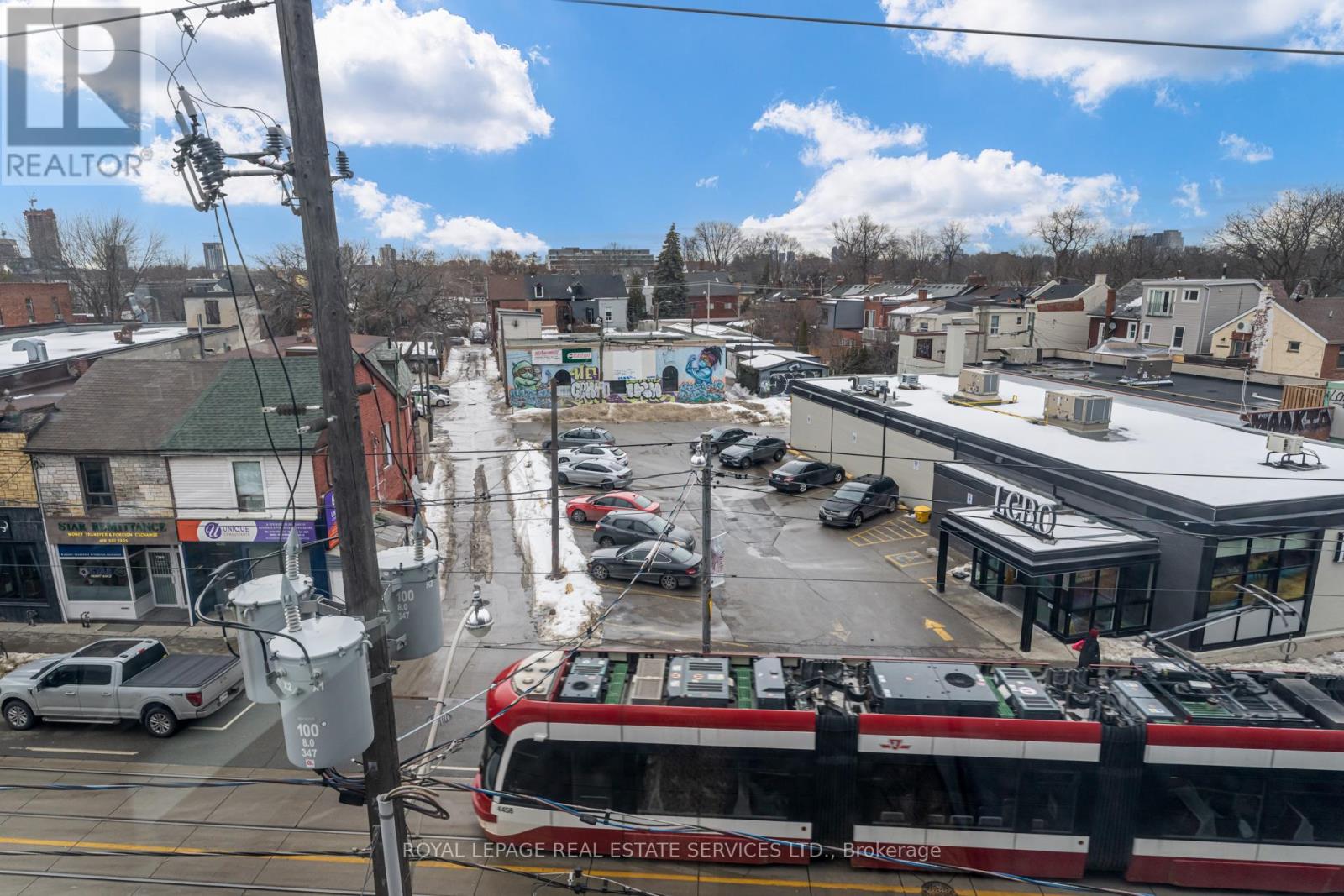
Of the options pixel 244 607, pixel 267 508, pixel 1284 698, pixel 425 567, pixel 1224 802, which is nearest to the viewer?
pixel 244 607

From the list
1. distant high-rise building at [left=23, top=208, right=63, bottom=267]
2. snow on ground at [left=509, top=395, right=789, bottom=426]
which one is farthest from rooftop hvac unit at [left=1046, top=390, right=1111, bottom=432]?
distant high-rise building at [left=23, top=208, right=63, bottom=267]

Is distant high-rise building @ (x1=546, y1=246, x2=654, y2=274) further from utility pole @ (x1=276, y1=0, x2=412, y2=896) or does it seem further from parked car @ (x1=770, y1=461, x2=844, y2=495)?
utility pole @ (x1=276, y1=0, x2=412, y2=896)

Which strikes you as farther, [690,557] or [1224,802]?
[690,557]

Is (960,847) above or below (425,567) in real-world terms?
below

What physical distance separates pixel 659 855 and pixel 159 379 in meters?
18.5

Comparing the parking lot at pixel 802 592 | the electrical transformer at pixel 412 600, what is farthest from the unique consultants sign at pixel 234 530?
the electrical transformer at pixel 412 600

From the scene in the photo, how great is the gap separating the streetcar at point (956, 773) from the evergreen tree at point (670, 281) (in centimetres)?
8029

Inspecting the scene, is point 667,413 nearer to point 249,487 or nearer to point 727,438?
point 727,438

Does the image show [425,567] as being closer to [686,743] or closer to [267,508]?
[686,743]

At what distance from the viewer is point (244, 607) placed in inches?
205

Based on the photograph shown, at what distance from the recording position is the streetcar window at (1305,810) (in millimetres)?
9227

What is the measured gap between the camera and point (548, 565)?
73.3 feet

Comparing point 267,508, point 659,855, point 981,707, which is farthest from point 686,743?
point 267,508

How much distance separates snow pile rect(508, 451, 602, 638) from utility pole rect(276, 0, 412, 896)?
1234 cm
